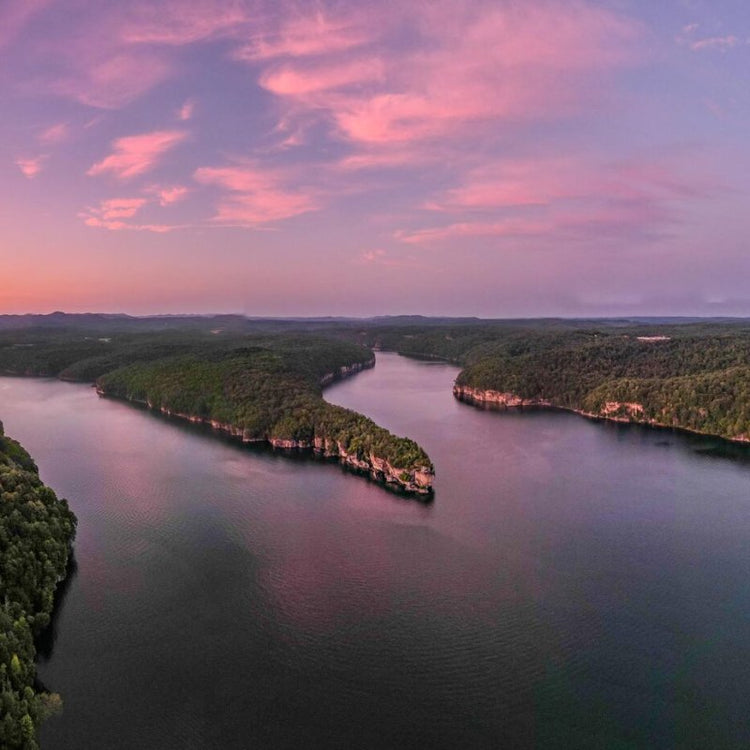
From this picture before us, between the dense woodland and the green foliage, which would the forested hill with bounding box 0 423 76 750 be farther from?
the green foliage

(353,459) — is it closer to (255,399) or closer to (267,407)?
(267,407)

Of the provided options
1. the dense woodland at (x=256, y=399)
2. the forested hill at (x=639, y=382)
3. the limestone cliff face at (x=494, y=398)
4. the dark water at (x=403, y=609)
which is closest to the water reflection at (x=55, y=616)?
the dark water at (x=403, y=609)

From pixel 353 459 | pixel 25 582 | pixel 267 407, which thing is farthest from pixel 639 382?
pixel 25 582

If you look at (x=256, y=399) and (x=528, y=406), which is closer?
(x=256, y=399)

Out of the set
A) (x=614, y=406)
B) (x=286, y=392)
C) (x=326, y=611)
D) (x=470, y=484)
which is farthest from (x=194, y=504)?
(x=614, y=406)

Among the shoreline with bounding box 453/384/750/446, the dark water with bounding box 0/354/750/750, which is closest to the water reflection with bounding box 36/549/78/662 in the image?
the dark water with bounding box 0/354/750/750

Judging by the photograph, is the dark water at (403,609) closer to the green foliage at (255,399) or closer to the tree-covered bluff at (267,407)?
the tree-covered bluff at (267,407)
